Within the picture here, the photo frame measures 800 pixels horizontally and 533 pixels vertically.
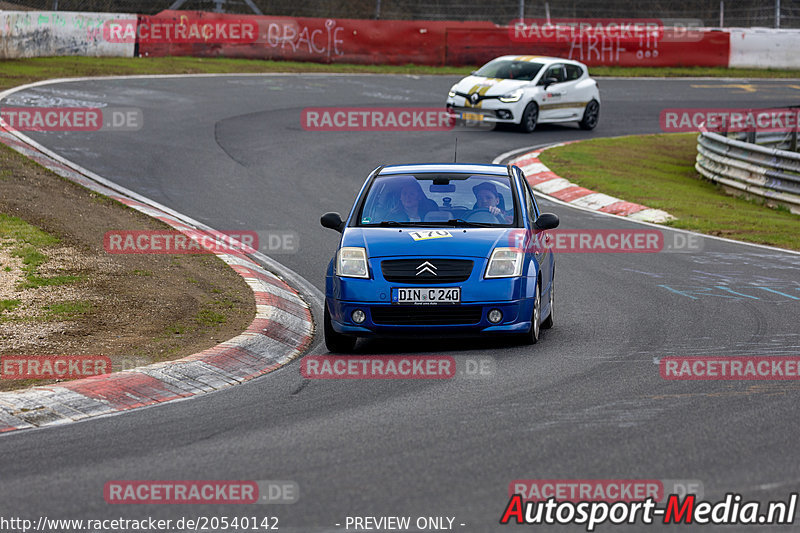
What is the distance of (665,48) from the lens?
38.7 m

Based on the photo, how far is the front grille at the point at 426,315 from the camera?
8.95 m

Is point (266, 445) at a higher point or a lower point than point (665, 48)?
lower

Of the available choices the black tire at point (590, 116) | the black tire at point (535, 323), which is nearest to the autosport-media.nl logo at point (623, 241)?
the black tire at point (535, 323)

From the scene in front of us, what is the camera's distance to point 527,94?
2567 centimetres

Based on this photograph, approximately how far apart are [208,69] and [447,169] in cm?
2149

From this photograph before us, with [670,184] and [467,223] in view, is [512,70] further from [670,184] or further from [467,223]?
[467,223]

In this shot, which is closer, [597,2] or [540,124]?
[540,124]

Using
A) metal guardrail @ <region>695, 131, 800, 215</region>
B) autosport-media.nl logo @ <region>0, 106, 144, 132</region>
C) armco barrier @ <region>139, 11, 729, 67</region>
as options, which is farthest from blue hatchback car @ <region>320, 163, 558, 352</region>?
armco barrier @ <region>139, 11, 729, 67</region>

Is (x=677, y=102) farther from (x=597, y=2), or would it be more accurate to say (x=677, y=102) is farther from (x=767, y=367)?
(x=767, y=367)

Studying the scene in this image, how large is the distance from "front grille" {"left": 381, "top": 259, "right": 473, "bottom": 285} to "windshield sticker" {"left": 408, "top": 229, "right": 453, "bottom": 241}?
1.11 ft

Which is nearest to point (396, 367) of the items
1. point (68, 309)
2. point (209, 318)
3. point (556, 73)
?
point (209, 318)

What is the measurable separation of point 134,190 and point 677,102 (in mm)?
19212

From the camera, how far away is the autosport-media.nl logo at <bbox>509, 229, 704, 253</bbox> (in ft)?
48.1

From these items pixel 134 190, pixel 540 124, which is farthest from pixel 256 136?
pixel 540 124
